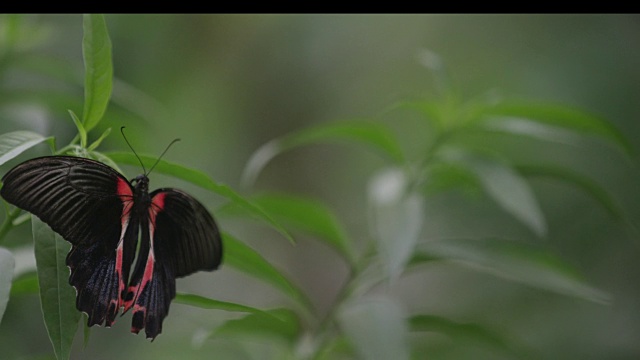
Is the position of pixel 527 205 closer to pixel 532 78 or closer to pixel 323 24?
pixel 532 78

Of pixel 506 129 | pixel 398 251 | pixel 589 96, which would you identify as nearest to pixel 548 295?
pixel 589 96

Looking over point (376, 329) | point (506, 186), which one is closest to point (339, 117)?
point (506, 186)

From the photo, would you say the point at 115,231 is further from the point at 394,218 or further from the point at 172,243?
the point at 394,218

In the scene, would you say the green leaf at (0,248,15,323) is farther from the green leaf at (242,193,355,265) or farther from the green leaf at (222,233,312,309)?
the green leaf at (242,193,355,265)

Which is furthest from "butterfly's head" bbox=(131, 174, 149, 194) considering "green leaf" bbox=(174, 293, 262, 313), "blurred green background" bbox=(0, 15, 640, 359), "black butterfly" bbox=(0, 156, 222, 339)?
"blurred green background" bbox=(0, 15, 640, 359)

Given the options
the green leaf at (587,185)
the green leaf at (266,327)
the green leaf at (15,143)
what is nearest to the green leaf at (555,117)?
the green leaf at (587,185)

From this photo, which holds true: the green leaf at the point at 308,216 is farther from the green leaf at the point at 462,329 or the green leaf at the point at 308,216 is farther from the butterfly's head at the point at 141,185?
the butterfly's head at the point at 141,185
